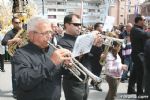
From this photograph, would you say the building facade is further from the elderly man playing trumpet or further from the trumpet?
the elderly man playing trumpet

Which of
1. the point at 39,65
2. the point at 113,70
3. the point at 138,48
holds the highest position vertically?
the point at 39,65

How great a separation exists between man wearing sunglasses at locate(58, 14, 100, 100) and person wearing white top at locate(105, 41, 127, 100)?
157cm

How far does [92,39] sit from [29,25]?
1430mm

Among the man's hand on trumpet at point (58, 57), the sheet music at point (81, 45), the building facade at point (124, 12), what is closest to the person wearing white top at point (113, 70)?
the sheet music at point (81, 45)

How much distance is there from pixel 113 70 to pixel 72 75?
2.17 meters

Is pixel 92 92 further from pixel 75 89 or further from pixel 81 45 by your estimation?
pixel 81 45

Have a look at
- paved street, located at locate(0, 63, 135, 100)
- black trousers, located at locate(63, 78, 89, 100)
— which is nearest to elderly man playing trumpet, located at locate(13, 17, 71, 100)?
black trousers, located at locate(63, 78, 89, 100)

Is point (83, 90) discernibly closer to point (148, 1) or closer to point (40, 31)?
point (40, 31)

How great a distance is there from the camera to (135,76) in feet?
33.5

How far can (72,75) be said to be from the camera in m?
5.85

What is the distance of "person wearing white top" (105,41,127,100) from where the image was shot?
25.2ft

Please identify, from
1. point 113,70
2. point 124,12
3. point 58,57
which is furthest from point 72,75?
point 124,12

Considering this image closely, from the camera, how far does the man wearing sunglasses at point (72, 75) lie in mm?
5868

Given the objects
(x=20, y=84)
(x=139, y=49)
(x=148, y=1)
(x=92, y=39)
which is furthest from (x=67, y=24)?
(x=148, y=1)
